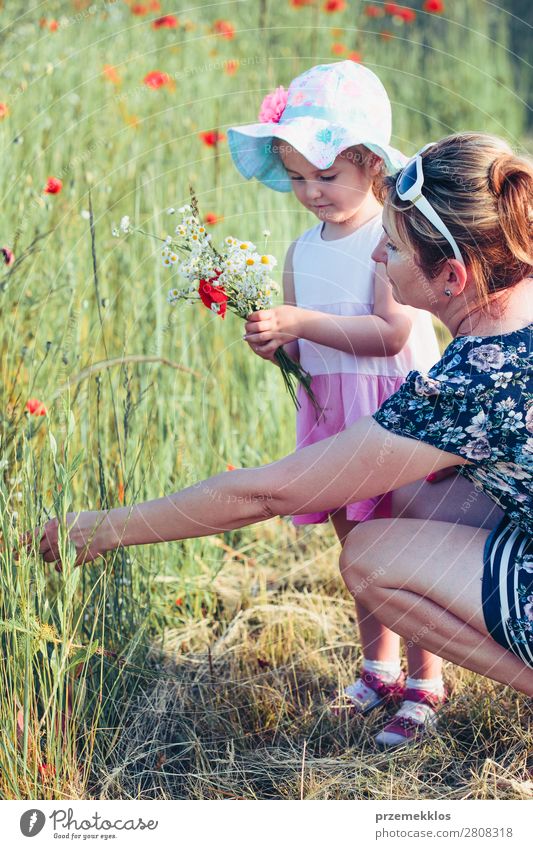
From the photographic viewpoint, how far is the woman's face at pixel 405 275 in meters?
1.63

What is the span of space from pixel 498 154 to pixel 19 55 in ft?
8.28

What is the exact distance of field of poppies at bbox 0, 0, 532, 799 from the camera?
168cm

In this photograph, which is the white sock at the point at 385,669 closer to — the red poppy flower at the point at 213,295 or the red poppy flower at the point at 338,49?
the red poppy flower at the point at 213,295

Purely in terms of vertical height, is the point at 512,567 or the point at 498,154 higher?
the point at 498,154

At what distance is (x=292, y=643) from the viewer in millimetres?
2162

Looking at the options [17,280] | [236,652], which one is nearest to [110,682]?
[236,652]

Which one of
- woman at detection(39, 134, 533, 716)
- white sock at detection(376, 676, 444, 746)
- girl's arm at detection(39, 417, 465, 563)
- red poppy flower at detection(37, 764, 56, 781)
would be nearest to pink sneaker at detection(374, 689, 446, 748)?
white sock at detection(376, 676, 444, 746)

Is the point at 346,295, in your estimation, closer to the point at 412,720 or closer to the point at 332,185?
the point at 332,185

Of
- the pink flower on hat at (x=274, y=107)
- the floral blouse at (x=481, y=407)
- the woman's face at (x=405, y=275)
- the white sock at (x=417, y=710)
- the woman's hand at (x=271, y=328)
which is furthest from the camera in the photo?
the pink flower on hat at (x=274, y=107)

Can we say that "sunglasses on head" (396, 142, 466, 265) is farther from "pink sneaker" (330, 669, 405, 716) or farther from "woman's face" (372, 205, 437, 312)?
"pink sneaker" (330, 669, 405, 716)

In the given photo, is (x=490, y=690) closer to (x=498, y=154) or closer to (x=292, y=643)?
(x=292, y=643)

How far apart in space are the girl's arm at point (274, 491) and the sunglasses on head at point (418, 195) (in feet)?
1.11

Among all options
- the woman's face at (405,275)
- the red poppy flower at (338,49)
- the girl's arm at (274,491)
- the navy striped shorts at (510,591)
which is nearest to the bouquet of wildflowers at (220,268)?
the woman's face at (405,275)

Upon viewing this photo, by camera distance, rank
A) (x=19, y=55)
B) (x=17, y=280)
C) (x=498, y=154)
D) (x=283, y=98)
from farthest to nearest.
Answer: (x=19, y=55), (x=17, y=280), (x=283, y=98), (x=498, y=154)
